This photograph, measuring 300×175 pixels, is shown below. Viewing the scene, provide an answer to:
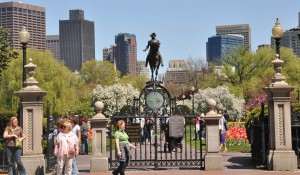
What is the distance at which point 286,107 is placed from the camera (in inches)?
657

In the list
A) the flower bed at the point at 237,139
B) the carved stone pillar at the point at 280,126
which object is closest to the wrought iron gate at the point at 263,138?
the carved stone pillar at the point at 280,126

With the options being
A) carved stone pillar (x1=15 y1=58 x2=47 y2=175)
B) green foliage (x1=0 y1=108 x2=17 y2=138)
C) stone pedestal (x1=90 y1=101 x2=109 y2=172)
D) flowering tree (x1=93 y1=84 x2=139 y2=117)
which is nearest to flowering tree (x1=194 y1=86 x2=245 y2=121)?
flowering tree (x1=93 y1=84 x2=139 y2=117)

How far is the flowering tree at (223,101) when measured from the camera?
209ft

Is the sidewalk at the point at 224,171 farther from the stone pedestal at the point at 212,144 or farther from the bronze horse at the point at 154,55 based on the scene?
the bronze horse at the point at 154,55

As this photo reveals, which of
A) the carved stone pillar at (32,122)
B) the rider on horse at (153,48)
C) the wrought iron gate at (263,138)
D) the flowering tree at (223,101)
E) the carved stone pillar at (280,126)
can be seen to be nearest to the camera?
the carved stone pillar at (32,122)

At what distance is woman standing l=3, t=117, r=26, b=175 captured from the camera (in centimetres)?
1483

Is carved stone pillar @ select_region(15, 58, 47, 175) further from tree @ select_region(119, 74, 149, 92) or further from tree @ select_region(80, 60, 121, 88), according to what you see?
tree @ select_region(80, 60, 121, 88)

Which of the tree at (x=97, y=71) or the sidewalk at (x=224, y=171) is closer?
the sidewalk at (x=224, y=171)

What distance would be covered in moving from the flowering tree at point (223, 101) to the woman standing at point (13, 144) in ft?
158

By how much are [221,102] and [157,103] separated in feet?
154

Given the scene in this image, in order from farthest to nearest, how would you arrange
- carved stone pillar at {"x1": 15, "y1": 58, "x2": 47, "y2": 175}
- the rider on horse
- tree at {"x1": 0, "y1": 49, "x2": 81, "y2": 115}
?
tree at {"x1": 0, "y1": 49, "x2": 81, "y2": 115} < the rider on horse < carved stone pillar at {"x1": 15, "y1": 58, "x2": 47, "y2": 175}

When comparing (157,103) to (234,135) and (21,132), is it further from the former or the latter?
(234,135)

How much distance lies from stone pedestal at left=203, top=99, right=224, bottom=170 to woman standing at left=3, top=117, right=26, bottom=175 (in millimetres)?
5612

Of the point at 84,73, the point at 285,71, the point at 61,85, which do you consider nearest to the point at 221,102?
the point at 285,71
